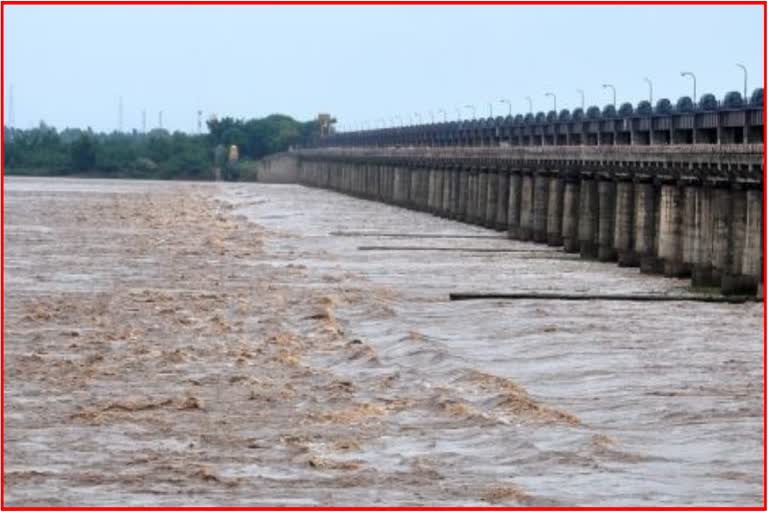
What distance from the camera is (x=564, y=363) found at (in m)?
35.7

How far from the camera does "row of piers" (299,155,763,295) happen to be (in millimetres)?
52875

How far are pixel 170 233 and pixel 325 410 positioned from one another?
58886mm

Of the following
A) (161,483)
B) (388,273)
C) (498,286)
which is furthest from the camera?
(388,273)

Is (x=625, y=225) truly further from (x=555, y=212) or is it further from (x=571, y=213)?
(x=555, y=212)

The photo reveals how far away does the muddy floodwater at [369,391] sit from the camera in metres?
24.4

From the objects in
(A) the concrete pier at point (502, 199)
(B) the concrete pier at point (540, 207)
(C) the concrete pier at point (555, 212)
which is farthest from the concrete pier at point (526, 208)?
(A) the concrete pier at point (502, 199)

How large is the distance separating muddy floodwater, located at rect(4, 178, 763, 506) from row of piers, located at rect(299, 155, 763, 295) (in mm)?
1596

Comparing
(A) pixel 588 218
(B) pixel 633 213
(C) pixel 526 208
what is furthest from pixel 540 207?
(B) pixel 633 213

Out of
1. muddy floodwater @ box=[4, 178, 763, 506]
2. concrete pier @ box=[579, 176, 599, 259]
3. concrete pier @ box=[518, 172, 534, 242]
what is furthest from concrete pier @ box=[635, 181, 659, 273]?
concrete pier @ box=[518, 172, 534, 242]

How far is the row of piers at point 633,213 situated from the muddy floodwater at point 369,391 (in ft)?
5.24

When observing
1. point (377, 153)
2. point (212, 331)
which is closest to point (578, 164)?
point (212, 331)

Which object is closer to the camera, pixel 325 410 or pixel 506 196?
pixel 325 410

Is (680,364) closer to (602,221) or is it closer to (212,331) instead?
(212,331)

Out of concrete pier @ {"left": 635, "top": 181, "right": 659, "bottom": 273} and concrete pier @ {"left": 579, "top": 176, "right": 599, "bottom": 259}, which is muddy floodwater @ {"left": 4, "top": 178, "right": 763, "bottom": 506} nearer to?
concrete pier @ {"left": 635, "top": 181, "right": 659, "bottom": 273}
